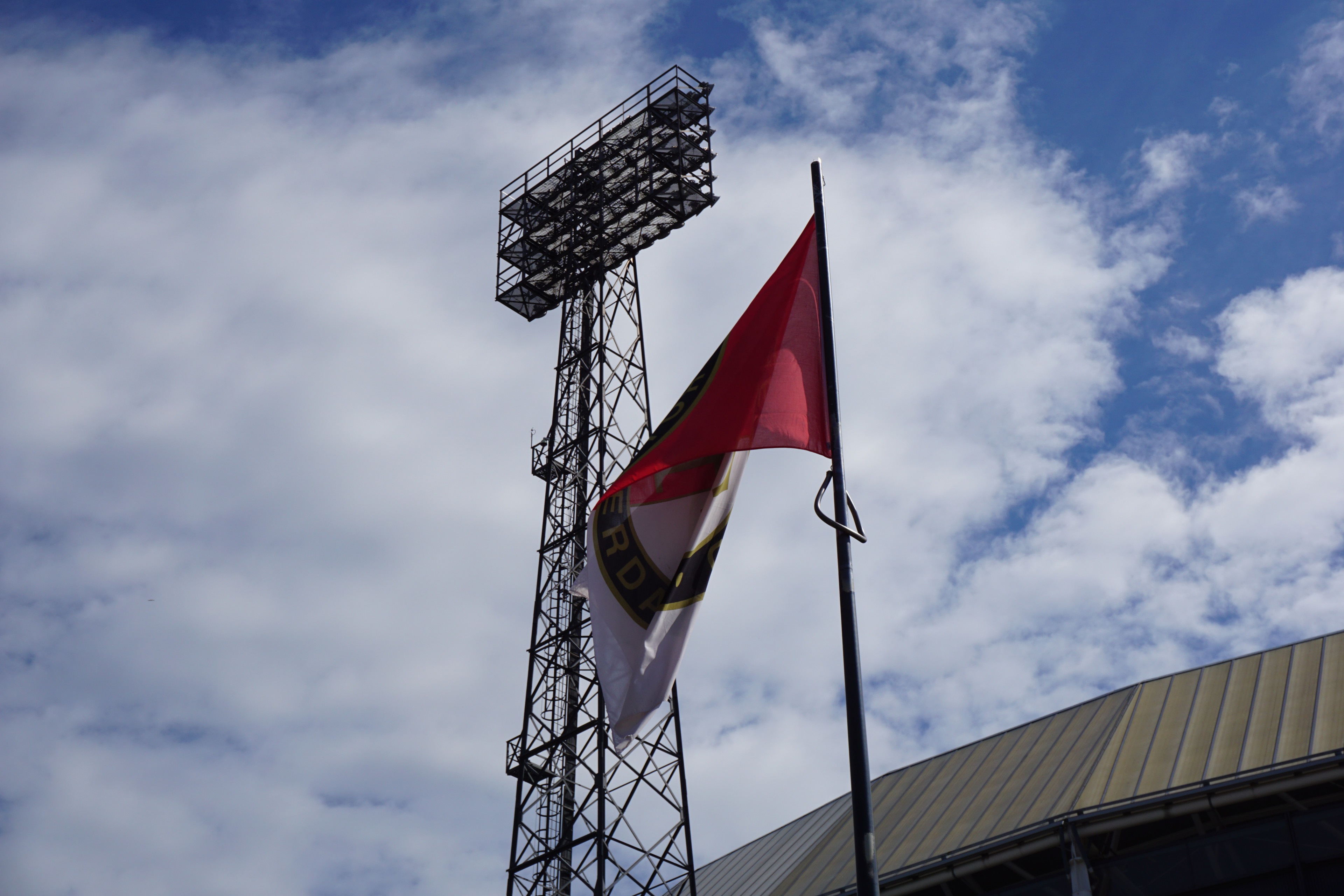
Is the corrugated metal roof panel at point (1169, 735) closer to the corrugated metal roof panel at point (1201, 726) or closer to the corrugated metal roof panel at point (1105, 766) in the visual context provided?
the corrugated metal roof panel at point (1201, 726)

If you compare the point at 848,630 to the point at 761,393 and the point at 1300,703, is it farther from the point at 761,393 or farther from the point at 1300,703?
the point at 1300,703

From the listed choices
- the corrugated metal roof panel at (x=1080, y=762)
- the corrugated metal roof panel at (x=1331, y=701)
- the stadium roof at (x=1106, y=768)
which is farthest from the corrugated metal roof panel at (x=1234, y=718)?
the corrugated metal roof panel at (x=1080, y=762)

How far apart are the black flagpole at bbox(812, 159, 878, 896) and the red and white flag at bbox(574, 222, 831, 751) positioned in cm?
25

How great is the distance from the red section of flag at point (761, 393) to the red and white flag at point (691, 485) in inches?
0.5

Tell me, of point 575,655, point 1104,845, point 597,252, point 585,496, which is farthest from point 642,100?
point 1104,845

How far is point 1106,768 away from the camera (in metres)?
22.8

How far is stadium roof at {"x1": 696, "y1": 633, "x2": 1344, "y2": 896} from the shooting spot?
20.6 meters

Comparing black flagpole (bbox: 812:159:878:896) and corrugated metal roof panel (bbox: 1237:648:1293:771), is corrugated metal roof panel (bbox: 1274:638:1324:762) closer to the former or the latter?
corrugated metal roof panel (bbox: 1237:648:1293:771)

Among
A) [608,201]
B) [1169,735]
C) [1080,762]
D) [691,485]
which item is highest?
[608,201]

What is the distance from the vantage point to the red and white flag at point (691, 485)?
40.1 feet

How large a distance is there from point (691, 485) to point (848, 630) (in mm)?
2674

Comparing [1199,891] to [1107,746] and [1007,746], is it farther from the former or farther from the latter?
[1007,746]

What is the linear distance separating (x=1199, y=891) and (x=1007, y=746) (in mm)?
6796

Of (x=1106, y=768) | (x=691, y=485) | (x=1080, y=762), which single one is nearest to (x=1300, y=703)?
(x=1106, y=768)
